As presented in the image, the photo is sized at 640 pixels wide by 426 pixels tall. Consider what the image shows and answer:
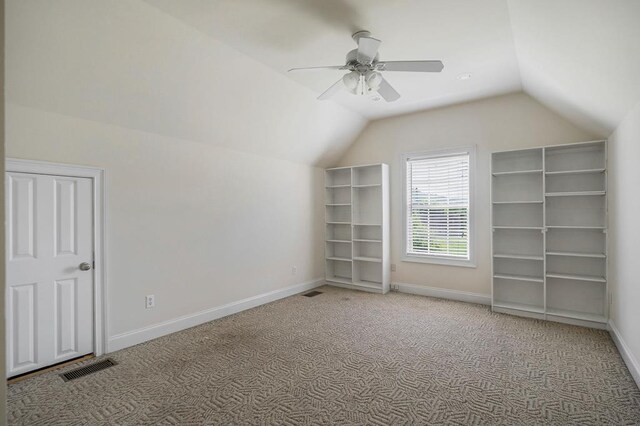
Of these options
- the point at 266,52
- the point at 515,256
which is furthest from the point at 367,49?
the point at 515,256

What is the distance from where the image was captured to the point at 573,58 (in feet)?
8.65

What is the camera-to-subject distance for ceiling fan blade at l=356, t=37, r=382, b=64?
255 cm

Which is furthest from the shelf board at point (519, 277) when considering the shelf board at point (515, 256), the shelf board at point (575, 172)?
the shelf board at point (575, 172)

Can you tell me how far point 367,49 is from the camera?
8.75 ft

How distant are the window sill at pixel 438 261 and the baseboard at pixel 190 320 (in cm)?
195

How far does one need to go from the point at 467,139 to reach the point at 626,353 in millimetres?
3168

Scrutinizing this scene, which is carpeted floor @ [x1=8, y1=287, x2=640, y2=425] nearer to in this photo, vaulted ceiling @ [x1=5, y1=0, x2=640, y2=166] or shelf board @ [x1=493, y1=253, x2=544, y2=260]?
shelf board @ [x1=493, y1=253, x2=544, y2=260]

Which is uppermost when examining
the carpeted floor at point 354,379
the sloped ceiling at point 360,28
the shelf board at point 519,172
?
the sloped ceiling at point 360,28

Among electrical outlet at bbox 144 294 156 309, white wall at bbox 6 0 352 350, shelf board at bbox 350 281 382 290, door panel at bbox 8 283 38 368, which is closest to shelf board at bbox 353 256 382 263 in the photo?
shelf board at bbox 350 281 382 290

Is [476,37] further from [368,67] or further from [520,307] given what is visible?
[520,307]

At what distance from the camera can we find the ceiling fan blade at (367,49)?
2545 mm

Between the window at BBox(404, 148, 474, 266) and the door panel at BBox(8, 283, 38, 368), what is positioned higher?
the window at BBox(404, 148, 474, 266)

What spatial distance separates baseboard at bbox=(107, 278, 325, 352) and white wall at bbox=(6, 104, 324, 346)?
63 mm

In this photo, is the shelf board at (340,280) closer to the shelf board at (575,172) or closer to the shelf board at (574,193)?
the shelf board at (574,193)
